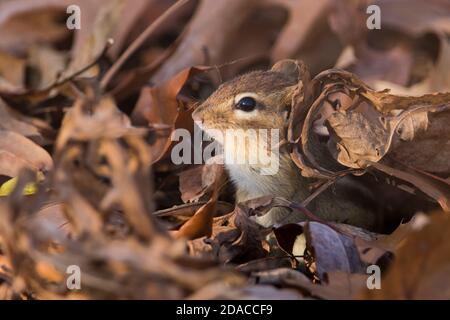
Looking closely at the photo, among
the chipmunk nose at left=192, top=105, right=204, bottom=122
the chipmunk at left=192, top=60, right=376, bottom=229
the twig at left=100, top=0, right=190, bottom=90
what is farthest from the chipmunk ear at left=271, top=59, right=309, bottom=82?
the twig at left=100, top=0, right=190, bottom=90

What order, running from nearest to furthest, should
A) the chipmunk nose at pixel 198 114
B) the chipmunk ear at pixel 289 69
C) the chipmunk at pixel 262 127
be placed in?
the chipmunk at pixel 262 127, the chipmunk nose at pixel 198 114, the chipmunk ear at pixel 289 69

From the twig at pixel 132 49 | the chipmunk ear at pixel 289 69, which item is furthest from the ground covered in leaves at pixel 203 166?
the chipmunk ear at pixel 289 69

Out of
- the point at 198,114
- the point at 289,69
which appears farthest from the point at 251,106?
the point at 289,69

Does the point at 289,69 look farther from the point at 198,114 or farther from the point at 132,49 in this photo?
the point at 132,49

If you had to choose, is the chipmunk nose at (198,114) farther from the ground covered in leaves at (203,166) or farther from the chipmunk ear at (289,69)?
the chipmunk ear at (289,69)

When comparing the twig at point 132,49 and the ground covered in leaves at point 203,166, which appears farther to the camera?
the twig at point 132,49

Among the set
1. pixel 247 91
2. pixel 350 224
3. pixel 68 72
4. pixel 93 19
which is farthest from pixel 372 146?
pixel 93 19

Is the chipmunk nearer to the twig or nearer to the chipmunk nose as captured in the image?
the chipmunk nose
